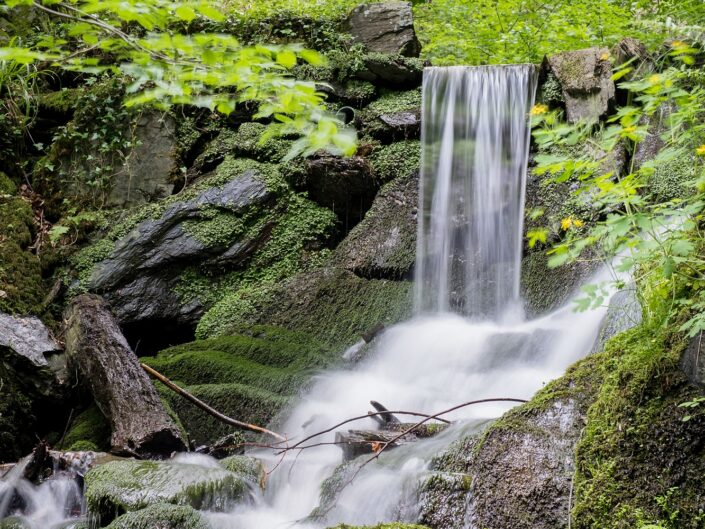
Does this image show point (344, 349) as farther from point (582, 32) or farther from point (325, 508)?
point (582, 32)

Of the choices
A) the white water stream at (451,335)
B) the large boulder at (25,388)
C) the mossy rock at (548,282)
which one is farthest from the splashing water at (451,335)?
the large boulder at (25,388)

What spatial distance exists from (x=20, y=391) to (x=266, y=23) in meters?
6.90

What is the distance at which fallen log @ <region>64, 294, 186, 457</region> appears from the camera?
4660 mm

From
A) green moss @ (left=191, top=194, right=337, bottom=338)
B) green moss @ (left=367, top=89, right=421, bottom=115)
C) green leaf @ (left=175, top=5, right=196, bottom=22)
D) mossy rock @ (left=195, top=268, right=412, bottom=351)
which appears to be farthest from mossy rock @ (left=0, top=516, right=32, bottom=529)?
green moss @ (left=367, top=89, right=421, bottom=115)

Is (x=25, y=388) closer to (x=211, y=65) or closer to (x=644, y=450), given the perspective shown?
(x=211, y=65)

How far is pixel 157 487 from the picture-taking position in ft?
12.1

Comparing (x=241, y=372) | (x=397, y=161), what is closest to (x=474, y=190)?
(x=397, y=161)

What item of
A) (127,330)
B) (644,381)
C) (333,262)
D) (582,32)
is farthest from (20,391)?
(582,32)

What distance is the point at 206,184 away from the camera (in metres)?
8.61

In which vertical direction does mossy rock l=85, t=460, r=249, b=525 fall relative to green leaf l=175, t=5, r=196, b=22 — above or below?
below

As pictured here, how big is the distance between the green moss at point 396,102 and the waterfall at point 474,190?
0.58 metres

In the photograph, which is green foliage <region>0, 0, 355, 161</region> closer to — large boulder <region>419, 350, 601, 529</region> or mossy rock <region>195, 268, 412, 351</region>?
large boulder <region>419, 350, 601, 529</region>

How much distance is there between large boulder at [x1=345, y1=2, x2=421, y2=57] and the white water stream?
105 centimetres

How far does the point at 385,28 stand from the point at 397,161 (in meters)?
2.47
